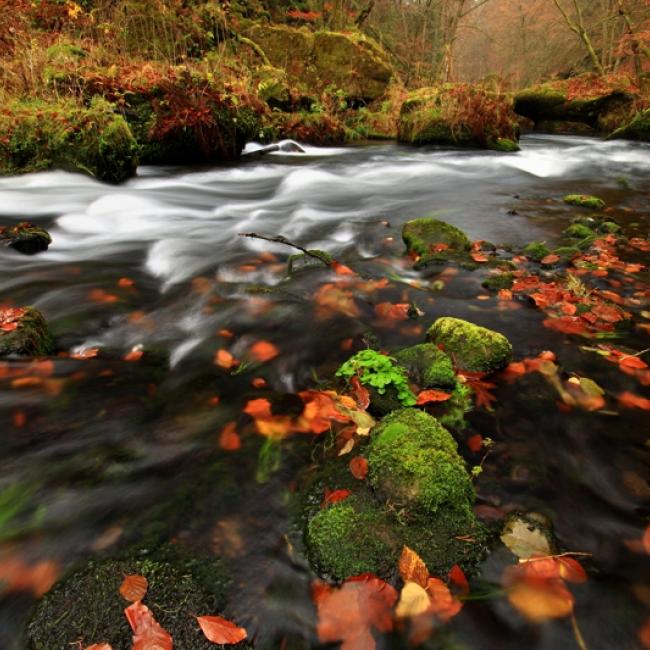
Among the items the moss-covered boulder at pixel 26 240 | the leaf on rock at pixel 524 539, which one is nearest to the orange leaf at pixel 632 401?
the leaf on rock at pixel 524 539

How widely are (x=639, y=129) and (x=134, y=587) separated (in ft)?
56.7

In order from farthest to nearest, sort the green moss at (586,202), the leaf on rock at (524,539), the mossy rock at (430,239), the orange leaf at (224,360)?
the green moss at (586,202), the mossy rock at (430,239), the orange leaf at (224,360), the leaf on rock at (524,539)

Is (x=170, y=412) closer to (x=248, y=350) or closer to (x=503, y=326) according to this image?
(x=248, y=350)

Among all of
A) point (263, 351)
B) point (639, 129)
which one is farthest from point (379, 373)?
point (639, 129)

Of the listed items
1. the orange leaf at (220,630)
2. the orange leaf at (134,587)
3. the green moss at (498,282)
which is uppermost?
the green moss at (498,282)

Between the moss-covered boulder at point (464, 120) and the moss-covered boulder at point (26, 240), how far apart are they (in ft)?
33.9

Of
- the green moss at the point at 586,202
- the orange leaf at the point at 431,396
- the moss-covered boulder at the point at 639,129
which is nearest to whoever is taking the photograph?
the orange leaf at the point at 431,396

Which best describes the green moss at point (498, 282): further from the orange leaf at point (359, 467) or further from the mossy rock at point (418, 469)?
the orange leaf at point (359, 467)

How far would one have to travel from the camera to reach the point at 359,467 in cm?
223

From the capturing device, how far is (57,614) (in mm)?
1587

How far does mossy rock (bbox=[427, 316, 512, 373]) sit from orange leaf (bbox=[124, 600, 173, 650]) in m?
2.17

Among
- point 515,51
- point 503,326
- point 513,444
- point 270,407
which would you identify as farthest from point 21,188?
point 515,51

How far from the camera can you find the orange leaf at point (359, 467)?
218 cm

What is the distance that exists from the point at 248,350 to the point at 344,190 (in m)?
6.07
